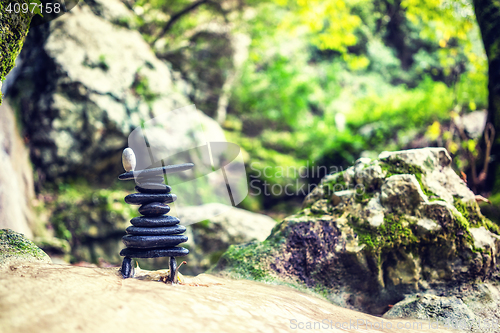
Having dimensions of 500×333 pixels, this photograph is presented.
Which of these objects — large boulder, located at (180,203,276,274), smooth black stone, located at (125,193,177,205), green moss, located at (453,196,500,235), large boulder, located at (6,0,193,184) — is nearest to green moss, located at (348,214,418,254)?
green moss, located at (453,196,500,235)

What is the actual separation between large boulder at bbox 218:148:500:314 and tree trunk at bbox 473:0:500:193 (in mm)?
2474

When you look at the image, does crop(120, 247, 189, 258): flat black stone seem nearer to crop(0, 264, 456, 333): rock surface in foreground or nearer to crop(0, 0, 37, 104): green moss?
crop(0, 264, 456, 333): rock surface in foreground

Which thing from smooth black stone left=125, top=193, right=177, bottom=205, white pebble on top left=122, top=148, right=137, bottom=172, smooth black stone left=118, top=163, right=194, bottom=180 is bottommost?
smooth black stone left=125, top=193, right=177, bottom=205

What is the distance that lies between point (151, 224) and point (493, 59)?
627 cm

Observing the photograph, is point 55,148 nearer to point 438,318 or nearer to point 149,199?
point 149,199

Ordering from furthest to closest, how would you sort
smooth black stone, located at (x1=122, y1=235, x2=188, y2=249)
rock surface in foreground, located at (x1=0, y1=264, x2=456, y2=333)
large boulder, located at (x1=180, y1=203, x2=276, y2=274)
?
large boulder, located at (x1=180, y1=203, x2=276, y2=274) → smooth black stone, located at (x1=122, y1=235, x2=188, y2=249) → rock surface in foreground, located at (x1=0, y1=264, x2=456, y2=333)

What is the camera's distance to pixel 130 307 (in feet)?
5.22

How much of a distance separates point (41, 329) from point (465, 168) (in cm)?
675

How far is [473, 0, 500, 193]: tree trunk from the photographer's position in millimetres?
5078

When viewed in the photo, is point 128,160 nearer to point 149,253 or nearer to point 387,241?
point 149,253

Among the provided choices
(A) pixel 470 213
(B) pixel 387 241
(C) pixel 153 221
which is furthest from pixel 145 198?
(A) pixel 470 213

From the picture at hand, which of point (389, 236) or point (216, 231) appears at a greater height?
point (389, 236)

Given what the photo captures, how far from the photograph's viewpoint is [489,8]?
5250 mm

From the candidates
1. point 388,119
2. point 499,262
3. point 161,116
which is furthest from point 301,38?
point 499,262
